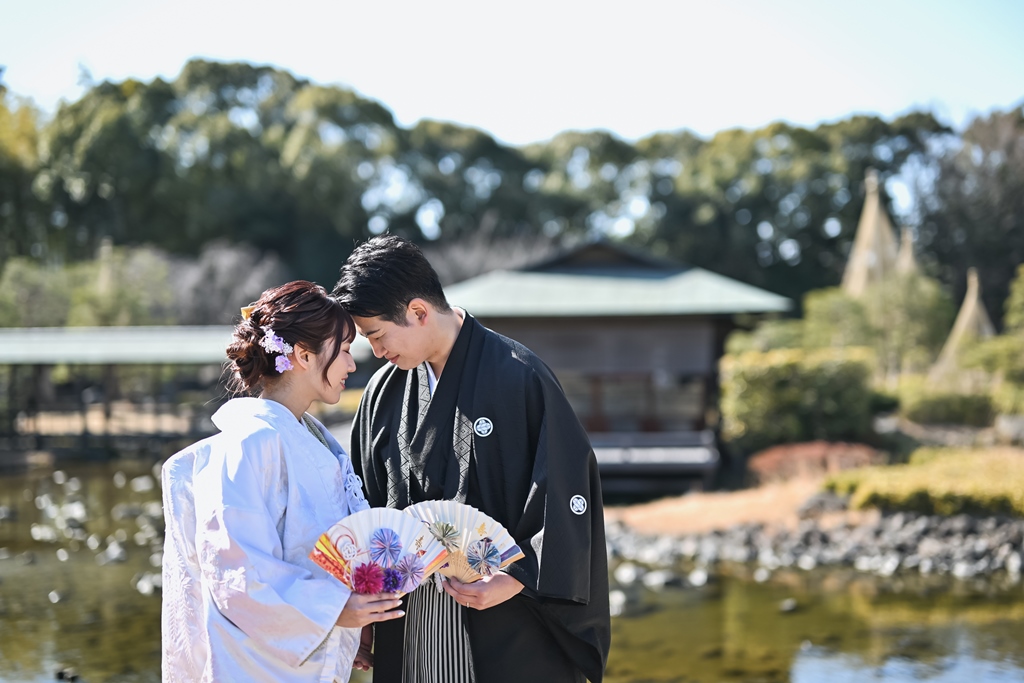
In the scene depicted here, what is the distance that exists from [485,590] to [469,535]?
14 cm

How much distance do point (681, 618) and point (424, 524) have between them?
17.7 feet

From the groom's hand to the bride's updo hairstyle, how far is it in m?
0.58

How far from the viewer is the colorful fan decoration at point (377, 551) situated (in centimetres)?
188

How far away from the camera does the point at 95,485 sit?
1281 centimetres

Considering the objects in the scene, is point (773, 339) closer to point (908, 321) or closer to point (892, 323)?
point (892, 323)

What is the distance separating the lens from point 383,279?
2.11 meters

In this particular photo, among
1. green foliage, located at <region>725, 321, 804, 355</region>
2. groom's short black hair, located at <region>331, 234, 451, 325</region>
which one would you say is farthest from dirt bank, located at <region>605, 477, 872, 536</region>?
green foliage, located at <region>725, 321, 804, 355</region>

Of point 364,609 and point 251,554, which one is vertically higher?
point 251,554

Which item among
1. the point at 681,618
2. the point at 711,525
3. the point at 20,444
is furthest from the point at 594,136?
the point at 681,618

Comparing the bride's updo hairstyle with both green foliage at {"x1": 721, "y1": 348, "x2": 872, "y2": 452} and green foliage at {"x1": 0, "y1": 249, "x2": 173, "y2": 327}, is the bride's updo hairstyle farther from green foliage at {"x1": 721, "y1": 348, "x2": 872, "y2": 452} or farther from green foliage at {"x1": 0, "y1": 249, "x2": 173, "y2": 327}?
green foliage at {"x1": 0, "y1": 249, "x2": 173, "y2": 327}

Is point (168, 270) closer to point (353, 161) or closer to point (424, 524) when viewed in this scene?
point (353, 161)

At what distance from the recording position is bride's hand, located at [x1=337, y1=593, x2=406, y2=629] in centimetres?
191

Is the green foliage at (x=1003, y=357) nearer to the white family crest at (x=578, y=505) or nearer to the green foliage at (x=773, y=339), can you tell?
the green foliage at (x=773, y=339)

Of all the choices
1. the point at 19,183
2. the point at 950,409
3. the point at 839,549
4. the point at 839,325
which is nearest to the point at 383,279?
the point at 839,549
